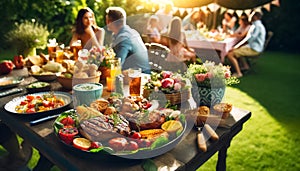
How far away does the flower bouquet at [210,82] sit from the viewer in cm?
156

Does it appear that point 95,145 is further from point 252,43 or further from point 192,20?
point 192,20

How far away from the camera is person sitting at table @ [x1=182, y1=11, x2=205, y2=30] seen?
21.4 feet

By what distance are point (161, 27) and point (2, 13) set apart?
3.91m

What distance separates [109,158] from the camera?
1.11 m

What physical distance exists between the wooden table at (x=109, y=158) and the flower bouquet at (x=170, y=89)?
281 mm

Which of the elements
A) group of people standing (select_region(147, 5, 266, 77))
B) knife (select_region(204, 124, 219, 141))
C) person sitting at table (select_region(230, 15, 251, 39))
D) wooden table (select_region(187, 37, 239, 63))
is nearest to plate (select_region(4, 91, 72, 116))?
knife (select_region(204, 124, 219, 141))

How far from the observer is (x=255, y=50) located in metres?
5.46

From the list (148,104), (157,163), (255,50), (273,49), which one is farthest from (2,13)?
(273,49)

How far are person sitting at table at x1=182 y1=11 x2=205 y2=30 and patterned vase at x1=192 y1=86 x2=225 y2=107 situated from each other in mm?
5002

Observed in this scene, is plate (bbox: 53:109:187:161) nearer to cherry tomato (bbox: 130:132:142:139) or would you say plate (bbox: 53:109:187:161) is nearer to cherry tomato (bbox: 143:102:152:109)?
cherry tomato (bbox: 130:132:142:139)

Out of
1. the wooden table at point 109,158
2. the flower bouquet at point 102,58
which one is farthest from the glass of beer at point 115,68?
the wooden table at point 109,158

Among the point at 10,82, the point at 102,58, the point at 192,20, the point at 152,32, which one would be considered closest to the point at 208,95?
the point at 102,58

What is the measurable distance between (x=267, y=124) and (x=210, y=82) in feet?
7.17

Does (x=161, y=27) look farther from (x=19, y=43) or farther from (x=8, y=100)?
(x=8, y=100)
